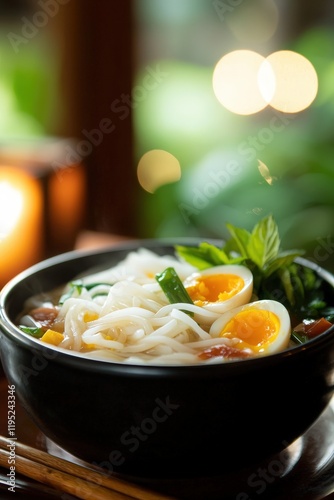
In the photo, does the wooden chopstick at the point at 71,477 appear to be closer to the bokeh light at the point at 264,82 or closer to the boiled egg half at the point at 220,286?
the boiled egg half at the point at 220,286

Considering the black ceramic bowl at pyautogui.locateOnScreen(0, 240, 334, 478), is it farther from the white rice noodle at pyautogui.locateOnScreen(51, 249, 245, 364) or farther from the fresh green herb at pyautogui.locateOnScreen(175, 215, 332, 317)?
the fresh green herb at pyautogui.locateOnScreen(175, 215, 332, 317)

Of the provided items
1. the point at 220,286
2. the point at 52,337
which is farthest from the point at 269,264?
the point at 52,337

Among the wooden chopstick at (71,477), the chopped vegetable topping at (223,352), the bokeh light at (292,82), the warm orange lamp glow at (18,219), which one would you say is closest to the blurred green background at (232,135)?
the bokeh light at (292,82)

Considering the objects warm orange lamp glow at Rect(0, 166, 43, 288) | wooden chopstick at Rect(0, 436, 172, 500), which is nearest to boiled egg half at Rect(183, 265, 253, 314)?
wooden chopstick at Rect(0, 436, 172, 500)

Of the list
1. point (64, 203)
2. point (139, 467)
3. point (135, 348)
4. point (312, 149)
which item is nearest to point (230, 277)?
point (135, 348)

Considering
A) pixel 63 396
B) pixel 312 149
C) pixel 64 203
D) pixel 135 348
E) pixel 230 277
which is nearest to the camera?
pixel 63 396

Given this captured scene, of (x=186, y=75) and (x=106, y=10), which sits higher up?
(x=106, y=10)

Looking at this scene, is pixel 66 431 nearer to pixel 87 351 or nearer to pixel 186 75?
pixel 87 351
